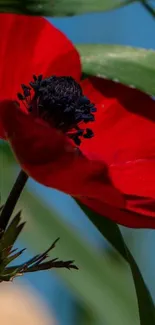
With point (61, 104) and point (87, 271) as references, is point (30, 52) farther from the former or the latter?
point (87, 271)

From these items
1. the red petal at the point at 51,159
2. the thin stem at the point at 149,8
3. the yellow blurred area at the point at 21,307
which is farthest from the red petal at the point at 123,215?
the yellow blurred area at the point at 21,307

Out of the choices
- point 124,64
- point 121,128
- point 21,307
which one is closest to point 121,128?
point 121,128

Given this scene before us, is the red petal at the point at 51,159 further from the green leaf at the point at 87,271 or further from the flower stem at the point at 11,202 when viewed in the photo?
the green leaf at the point at 87,271

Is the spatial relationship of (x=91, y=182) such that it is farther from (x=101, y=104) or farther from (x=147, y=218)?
(x=101, y=104)

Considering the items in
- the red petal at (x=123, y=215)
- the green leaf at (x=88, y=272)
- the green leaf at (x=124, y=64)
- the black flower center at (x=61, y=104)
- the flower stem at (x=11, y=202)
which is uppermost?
the green leaf at (x=124, y=64)

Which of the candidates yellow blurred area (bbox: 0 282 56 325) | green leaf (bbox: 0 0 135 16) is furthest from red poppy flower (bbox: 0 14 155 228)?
yellow blurred area (bbox: 0 282 56 325)

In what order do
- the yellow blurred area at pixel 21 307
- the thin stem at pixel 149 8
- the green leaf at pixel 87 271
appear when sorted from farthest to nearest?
the yellow blurred area at pixel 21 307, the green leaf at pixel 87 271, the thin stem at pixel 149 8

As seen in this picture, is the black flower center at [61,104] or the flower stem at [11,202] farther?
the black flower center at [61,104]

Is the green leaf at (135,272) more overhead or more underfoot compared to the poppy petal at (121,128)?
more underfoot
